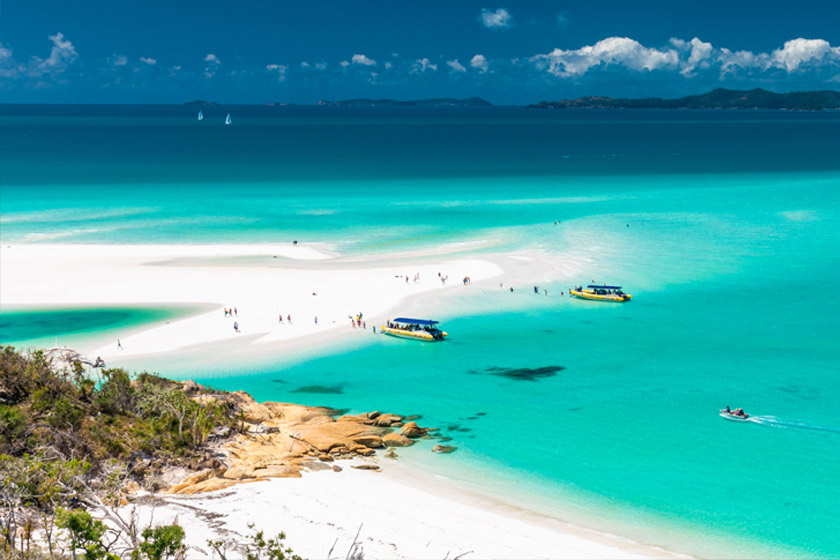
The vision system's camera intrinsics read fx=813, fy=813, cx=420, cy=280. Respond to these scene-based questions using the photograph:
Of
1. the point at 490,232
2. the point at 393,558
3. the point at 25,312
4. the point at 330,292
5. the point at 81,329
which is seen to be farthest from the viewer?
the point at 490,232

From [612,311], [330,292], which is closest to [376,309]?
[330,292]

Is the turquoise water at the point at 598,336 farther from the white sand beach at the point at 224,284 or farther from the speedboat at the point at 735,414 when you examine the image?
the white sand beach at the point at 224,284

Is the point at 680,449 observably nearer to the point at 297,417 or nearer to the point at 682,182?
the point at 297,417

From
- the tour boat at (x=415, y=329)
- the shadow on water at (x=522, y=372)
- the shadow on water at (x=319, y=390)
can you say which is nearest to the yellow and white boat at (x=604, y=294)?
the tour boat at (x=415, y=329)

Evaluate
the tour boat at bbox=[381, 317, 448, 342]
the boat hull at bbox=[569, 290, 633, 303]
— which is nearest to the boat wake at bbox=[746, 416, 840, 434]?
the tour boat at bbox=[381, 317, 448, 342]

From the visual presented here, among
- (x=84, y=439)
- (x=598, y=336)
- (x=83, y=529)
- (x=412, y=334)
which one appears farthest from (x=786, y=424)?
(x=83, y=529)

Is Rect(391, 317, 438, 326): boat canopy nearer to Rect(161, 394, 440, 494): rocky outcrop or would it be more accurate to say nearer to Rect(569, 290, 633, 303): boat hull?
Rect(161, 394, 440, 494): rocky outcrop

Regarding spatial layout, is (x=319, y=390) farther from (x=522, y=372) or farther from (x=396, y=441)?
(x=522, y=372)
